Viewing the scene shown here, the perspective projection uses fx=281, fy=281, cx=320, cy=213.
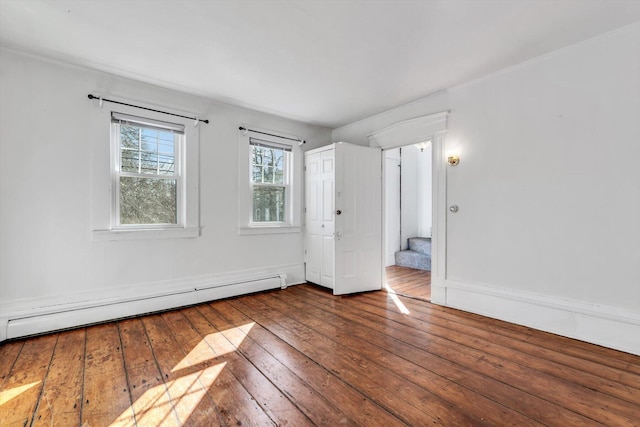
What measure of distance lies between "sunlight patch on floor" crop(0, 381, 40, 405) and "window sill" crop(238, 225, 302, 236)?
238 cm

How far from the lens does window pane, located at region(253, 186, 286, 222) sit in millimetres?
4164

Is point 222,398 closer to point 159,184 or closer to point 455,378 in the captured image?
point 455,378

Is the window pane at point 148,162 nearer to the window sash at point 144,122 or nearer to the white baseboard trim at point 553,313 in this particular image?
the window sash at point 144,122

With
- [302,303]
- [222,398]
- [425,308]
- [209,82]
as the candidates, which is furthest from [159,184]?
[425,308]

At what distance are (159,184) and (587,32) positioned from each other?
4428 millimetres

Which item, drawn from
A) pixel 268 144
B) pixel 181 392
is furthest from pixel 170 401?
pixel 268 144

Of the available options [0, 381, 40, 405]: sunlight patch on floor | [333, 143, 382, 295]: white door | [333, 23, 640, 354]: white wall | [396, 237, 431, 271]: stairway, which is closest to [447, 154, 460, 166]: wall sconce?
[333, 23, 640, 354]: white wall

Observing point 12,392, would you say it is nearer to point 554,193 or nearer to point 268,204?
point 268,204

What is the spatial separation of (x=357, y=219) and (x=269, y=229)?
131 centimetres

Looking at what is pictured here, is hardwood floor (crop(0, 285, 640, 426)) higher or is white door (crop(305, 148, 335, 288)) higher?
white door (crop(305, 148, 335, 288))

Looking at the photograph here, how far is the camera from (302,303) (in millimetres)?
3580

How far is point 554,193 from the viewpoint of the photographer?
8.72 ft

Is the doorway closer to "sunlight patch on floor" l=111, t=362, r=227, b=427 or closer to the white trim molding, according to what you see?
the white trim molding

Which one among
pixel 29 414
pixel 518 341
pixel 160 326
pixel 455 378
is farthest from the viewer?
pixel 160 326
